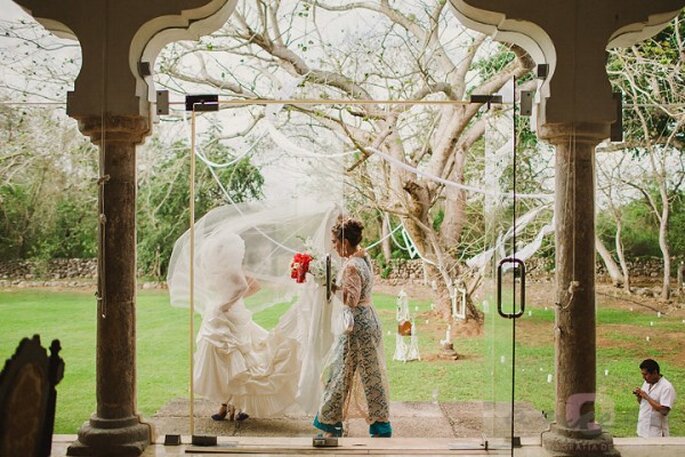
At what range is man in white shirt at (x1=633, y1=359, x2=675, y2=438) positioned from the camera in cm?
495

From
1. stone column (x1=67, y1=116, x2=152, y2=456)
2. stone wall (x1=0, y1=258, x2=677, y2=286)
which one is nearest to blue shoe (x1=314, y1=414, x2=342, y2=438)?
stone column (x1=67, y1=116, x2=152, y2=456)

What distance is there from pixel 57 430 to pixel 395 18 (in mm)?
5836

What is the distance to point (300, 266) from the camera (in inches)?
181

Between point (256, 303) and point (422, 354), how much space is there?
543cm

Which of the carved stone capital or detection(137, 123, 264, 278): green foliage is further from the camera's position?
detection(137, 123, 264, 278): green foliage

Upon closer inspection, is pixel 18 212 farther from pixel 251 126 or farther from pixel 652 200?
pixel 652 200

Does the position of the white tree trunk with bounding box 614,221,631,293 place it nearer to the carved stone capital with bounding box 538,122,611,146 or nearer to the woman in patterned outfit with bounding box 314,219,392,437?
the carved stone capital with bounding box 538,122,611,146

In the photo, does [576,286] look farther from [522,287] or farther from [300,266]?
[300,266]

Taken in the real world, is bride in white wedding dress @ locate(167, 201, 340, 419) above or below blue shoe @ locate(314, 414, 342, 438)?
above

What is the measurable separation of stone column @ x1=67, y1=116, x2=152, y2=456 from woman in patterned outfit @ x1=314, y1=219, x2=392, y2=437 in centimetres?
115

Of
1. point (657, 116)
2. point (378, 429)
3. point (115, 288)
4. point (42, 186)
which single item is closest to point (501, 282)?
point (378, 429)

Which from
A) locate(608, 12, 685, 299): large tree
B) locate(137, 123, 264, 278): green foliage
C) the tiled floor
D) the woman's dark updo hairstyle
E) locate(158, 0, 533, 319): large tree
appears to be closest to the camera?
the tiled floor

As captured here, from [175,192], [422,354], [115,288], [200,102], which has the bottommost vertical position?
[422,354]

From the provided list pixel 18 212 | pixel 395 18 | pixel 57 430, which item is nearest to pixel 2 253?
pixel 18 212
